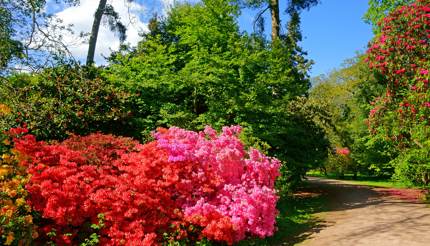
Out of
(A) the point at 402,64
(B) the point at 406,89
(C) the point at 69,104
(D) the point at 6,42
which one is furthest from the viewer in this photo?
(B) the point at 406,89

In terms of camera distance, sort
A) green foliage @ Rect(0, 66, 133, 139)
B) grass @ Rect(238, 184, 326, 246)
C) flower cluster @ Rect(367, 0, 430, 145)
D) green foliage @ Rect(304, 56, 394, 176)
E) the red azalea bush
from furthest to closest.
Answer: green foliage @ Rect(304, 56, 394, 176)
flower cluster @ Rect(367, 0, 430, 145)
green foliage @ Rect(0, 66, 133, 139)
grass @ Rect(238, 184, 326, 246)
the red azalea bush

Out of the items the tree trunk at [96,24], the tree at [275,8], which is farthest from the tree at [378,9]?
the tree trunk at [96,24]

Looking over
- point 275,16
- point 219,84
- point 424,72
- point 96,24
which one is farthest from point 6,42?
point 275,16

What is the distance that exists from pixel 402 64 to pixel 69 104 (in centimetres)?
1047

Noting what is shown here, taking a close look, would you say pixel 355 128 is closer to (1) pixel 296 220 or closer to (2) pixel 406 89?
(2) pixel 406 89

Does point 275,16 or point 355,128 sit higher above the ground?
point 275,16

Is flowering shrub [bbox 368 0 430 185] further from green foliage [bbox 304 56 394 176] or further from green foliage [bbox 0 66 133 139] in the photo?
green foliage [bbox 0 66 133 139]

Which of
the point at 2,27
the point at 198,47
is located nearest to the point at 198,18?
the point at 198,47

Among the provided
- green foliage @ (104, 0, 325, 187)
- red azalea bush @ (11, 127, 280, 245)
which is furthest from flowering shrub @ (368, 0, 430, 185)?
red azalea bush @ (11, 127, 280, 245)

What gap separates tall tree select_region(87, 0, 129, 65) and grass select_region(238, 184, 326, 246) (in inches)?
363

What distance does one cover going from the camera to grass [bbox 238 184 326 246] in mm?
8586

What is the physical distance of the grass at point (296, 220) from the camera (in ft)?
28.2

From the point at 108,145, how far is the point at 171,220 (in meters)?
2.54

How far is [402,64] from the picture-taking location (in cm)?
1328
